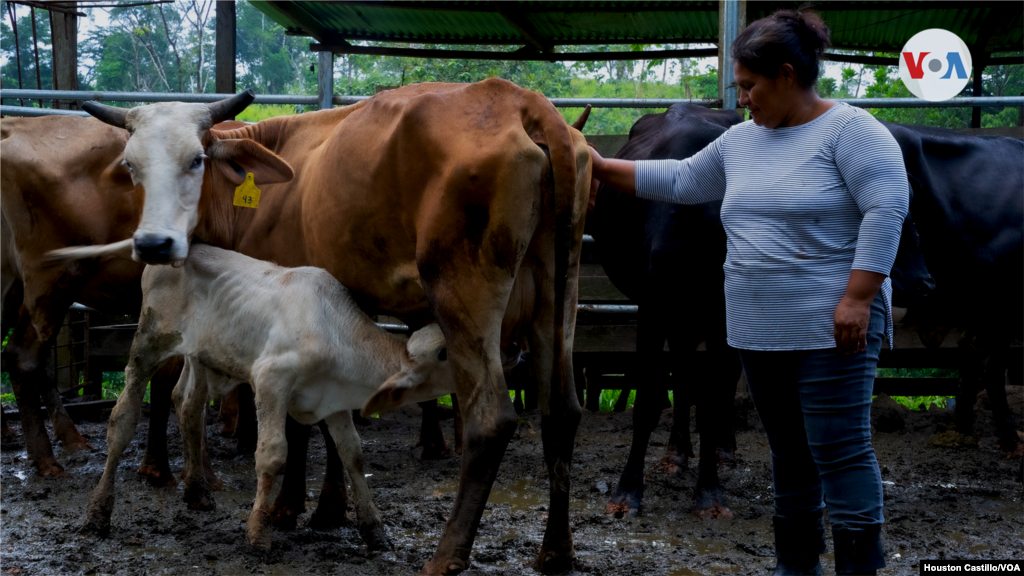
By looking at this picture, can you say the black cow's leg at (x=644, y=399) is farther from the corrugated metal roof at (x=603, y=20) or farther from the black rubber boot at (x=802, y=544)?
the corrugated metal roof at (x=603, y=20)

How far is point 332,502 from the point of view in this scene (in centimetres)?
389

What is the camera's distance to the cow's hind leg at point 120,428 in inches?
149

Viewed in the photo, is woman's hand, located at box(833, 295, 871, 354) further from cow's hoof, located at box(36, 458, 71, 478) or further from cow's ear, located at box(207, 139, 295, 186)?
cow's hoof, located at box(36, 458, 71, 478)

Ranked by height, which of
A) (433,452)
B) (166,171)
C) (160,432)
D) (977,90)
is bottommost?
(433,452)

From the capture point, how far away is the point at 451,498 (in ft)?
14.5

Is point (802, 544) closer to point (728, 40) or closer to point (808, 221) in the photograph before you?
point (808, 221)

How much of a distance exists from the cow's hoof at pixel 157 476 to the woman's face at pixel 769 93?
3.62 metres

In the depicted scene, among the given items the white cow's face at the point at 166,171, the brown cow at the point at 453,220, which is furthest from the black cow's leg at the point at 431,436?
the white cow's face at the point at 166,171

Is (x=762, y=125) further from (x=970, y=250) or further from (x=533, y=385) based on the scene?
(x=533, y=385)

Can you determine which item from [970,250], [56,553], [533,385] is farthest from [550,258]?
[533,385]

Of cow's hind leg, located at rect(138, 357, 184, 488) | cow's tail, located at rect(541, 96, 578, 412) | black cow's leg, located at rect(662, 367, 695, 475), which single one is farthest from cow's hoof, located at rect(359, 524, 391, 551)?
black cow's leg, located at rect(662, 367, 695, 475)

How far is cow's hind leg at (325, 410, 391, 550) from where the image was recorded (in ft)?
11.6

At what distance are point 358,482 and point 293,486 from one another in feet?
1.75

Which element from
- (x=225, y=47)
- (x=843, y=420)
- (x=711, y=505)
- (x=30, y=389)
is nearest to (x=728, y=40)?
(x=711, y=505)
